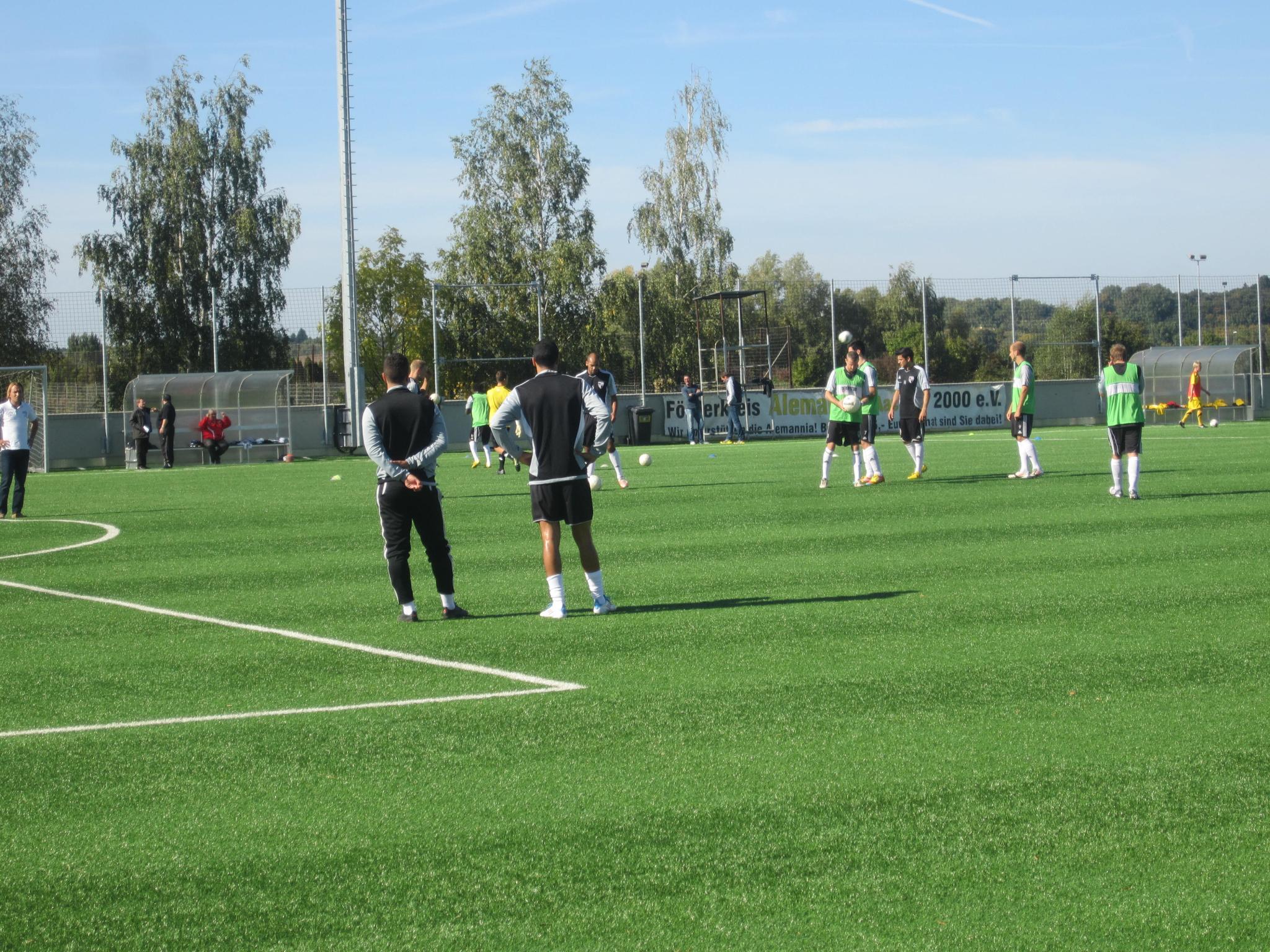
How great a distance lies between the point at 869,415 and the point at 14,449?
1287cm

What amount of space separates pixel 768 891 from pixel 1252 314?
180 feet

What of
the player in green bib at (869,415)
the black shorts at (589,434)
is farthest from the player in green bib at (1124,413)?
the black shorts at (589,434)

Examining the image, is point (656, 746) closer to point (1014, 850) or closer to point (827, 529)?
point (1014, 850)

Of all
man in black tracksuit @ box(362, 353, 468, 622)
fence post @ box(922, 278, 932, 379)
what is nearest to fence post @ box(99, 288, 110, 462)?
fence post @ box(922, 278, 932, 379)

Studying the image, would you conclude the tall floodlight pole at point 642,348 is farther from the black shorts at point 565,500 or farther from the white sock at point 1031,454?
the black shorts at point 565,500

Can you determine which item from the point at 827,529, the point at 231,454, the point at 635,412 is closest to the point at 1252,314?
the point at 635,412

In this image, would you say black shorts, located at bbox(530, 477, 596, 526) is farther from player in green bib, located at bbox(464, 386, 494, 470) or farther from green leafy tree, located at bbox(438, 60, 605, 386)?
green leafy tree, located at bbox(438, 60, 605, 386)

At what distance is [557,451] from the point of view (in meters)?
8.85

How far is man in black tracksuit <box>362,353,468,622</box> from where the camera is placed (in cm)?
888

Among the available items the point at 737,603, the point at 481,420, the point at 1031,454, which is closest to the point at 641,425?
the point at 481,420

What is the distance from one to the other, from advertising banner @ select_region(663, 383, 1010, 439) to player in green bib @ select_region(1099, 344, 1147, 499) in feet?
82.8

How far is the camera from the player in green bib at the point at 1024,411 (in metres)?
19.4

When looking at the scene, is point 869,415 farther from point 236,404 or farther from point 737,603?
point 236,404

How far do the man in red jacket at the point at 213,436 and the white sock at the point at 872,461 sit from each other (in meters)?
23.0
